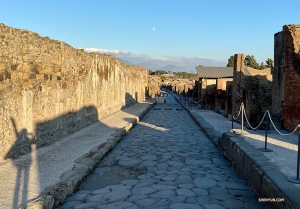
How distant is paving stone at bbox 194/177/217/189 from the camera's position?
14.1 ft

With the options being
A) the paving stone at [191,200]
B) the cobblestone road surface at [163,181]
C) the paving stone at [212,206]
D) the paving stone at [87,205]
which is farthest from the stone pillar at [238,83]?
the paving stone at [87,205]

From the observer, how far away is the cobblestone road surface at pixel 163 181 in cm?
364

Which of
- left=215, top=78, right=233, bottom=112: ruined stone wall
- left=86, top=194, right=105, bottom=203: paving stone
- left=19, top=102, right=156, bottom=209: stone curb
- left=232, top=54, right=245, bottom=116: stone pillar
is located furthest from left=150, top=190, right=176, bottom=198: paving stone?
left=215, top=78, right=233, bottom=112: ruined stone wall

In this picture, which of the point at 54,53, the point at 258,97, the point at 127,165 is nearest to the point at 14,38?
the point at 54,53

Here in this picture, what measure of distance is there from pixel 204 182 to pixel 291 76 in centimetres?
448

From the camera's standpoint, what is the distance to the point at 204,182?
4.43 m

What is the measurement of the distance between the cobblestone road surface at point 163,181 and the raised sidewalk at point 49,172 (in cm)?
19

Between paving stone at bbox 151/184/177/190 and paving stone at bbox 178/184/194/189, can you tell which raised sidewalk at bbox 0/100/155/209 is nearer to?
paving stone at bbox 151/184/177/190

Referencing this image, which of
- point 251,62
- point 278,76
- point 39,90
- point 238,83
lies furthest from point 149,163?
point 251,62

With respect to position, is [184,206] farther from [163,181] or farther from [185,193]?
[163,181]

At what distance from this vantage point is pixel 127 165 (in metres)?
5.32

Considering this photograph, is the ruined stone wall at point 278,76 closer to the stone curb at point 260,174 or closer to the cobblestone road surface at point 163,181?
the cobblestone road surface at point 163,181

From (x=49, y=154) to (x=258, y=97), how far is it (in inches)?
264

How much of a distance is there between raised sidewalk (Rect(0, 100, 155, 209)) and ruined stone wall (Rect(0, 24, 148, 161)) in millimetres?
332
